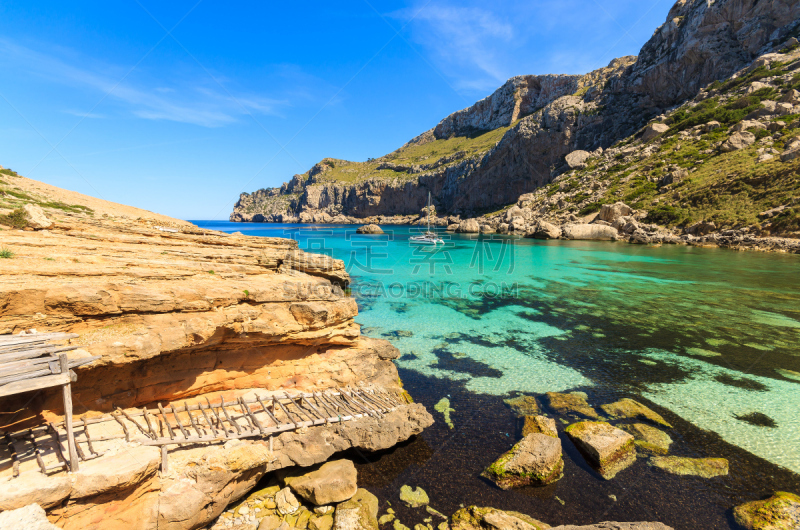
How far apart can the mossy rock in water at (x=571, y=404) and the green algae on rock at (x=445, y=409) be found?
3517mm

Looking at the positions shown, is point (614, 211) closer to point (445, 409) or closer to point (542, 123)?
point (542, 123)

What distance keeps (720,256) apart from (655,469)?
156ft

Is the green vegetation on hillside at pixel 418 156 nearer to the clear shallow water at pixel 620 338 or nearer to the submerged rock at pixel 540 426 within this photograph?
the clear shallow water at pixel 620 338

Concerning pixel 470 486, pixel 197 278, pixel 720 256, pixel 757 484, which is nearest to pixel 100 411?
pixel 197 278

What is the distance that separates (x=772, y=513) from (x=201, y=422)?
12.7m

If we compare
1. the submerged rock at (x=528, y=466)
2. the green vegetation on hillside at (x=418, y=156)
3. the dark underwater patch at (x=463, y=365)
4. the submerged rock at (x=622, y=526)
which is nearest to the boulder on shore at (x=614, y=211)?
the dark underwater patch at (x=463, y=365)

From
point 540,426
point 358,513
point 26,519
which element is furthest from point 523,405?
point 26,519

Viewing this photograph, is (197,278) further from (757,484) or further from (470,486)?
(757,484)

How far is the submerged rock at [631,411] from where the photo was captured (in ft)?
32.4

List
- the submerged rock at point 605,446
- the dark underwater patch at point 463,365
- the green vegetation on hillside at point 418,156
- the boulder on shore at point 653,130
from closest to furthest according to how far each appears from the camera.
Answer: the submerged rock at point 605,446, the dark underwater patch at point 463,365, the boulder on shore at point 653,130, the green vegetation on hillside at point 418,156

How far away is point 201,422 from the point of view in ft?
24.8

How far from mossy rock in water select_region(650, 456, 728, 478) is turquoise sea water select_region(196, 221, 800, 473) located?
158cm

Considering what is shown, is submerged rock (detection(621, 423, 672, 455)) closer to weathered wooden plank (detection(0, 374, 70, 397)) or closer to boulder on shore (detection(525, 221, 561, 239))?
weathered wooden plank (detection(0, 374, 70, 397))

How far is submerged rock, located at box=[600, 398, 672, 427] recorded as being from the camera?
389 inches
